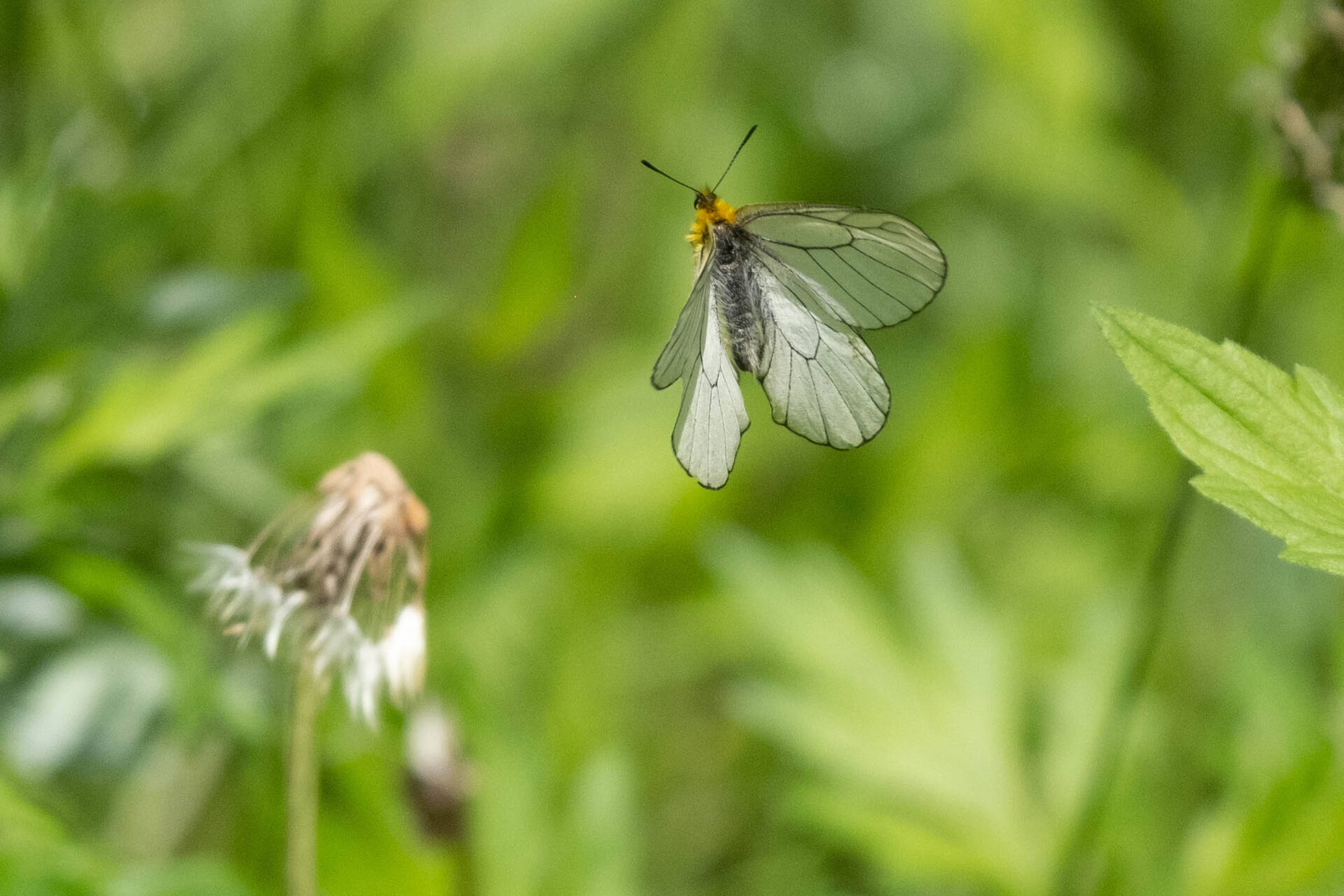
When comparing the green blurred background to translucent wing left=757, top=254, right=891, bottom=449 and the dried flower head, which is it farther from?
translucent wing left=757, top=254, right=891, bottom=449

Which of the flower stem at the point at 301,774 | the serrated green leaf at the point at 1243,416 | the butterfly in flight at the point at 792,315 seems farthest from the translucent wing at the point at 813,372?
the flower stem at the point at 301,774

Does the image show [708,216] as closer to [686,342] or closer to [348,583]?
[686,342]

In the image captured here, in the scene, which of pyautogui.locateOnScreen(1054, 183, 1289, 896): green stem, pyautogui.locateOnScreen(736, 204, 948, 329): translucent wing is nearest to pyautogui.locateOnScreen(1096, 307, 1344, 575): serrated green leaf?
pyautogui.locateOnScreen(736, 204, 948, 329): translucent wing

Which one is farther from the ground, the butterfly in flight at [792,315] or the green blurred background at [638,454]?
the green blurred background at [638,454]

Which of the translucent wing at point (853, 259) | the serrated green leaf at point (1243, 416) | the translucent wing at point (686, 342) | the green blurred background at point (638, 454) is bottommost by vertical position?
the serrated green leaf at point (1243, 416)

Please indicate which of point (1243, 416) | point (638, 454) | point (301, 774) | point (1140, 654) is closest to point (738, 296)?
point (1243, 416)

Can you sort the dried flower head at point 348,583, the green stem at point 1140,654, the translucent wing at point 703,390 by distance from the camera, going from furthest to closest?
the green stem at point 1140,654 < the dried flower head at point 348,583 < the translucent wing at point 703,390

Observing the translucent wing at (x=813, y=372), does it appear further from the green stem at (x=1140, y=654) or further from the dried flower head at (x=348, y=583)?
the green stem at (x=1140, y=654)
